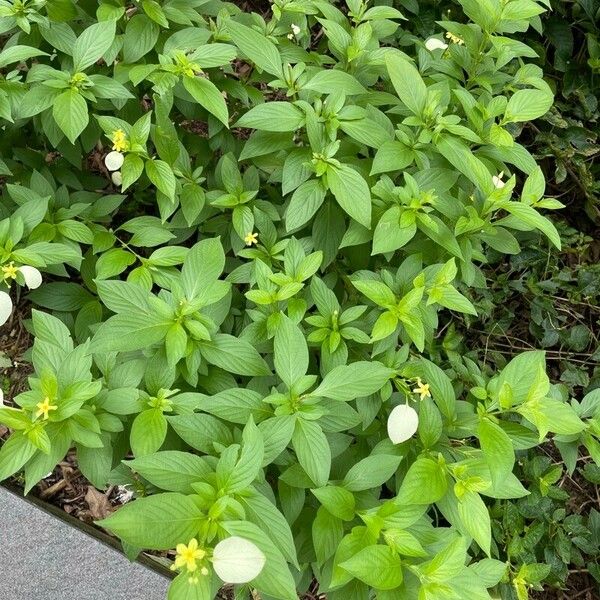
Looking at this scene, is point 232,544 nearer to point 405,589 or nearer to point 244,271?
point 405,589

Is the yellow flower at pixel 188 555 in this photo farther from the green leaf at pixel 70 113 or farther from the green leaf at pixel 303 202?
the green leaf at pixel 70 113

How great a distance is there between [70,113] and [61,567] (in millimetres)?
1571

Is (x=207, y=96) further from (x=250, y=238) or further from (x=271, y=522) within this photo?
(x=271, y=522)

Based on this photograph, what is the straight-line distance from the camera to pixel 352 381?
55.8 inches

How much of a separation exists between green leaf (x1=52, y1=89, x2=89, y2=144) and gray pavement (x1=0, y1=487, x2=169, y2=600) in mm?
1436

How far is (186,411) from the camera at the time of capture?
141cm

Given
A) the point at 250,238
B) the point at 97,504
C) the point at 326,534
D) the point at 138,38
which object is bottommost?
the point at 97,504

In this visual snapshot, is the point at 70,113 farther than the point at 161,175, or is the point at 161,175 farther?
the point at 161,175

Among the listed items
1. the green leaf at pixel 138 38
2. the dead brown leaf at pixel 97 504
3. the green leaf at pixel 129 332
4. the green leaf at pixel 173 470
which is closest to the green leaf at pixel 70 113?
the green leaf at pixel 138 38

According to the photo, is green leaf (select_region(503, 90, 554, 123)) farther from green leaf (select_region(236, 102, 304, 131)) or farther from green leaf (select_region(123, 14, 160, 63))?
green leaf (select_region(123, 14, 160, 63))

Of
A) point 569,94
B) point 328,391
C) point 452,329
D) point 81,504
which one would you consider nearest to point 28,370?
point 81,504

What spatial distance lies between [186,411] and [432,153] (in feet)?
3.46

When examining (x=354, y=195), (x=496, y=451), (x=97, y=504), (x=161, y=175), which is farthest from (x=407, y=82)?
(x=97, y=504)

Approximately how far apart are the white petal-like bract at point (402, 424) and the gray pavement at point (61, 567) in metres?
1.16
